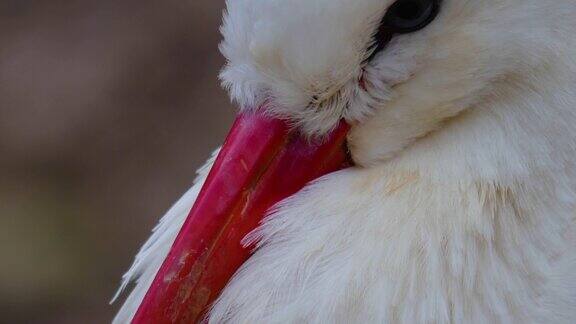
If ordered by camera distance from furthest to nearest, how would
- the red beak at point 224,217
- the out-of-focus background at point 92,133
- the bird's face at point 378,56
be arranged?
the out-of-focus background at point 92,133
the red beak at point 224,217
the bird's face at point 378,56

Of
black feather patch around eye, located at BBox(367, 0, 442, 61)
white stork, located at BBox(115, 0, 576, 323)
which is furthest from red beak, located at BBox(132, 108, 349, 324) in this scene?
black feather patch around eye, located at BBox(367, 0, 442, 61)

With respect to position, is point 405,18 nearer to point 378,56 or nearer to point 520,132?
point 378,56

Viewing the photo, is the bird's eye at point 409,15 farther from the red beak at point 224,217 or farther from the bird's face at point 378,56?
the red beak at point 224,217

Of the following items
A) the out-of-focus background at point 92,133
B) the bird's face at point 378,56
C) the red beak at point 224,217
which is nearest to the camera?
the bird's face at point 378,56

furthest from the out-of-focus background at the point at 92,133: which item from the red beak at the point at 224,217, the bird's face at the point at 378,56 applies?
the bird's face at the point at 378,56

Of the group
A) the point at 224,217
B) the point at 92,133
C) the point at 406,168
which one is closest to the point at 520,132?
the point at 406,168

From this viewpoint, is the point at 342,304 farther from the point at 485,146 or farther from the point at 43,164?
the point at 43,164

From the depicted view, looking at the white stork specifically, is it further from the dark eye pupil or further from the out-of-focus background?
the out-of-focus background
